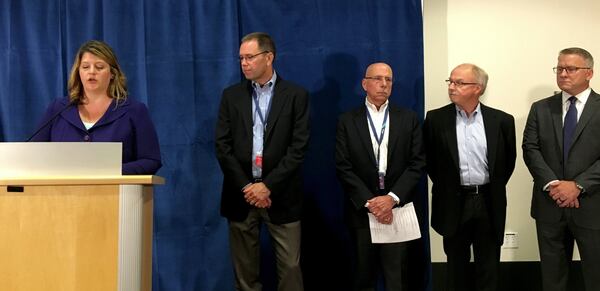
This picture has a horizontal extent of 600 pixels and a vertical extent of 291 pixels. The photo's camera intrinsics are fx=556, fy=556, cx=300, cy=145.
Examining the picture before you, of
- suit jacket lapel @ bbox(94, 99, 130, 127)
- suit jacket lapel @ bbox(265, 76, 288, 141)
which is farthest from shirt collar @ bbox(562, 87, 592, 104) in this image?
suit jacket lapel @ bbox(94, 99, 130, 127)

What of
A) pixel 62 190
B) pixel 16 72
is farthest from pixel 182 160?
pixel 62 190

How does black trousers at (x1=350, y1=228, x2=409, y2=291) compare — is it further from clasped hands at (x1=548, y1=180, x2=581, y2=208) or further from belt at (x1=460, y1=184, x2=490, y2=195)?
clasped hands at (x1=548, y1=180, x2=581, y2=208)

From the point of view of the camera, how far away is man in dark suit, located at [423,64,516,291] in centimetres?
318

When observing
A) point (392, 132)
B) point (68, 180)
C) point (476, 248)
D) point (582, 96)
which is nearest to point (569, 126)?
point (582, 96)

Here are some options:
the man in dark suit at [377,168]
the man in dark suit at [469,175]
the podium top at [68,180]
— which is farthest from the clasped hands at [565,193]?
the podium top at [68,180]

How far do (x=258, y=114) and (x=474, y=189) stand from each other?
131 centimetres

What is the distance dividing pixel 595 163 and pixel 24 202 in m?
2.79

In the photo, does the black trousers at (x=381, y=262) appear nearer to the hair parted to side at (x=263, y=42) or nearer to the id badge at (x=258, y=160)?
the id badge at (x=258, y=160)

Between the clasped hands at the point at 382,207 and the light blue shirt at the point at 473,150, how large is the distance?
53 cm

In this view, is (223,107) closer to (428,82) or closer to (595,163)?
(428,82)

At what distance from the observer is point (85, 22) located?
3773 mm

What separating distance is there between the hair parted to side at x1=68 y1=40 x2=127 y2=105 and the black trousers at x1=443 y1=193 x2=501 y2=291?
1981 millimetres

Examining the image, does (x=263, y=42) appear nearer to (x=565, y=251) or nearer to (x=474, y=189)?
(x=474, y=189)

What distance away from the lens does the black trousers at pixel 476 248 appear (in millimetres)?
3176
